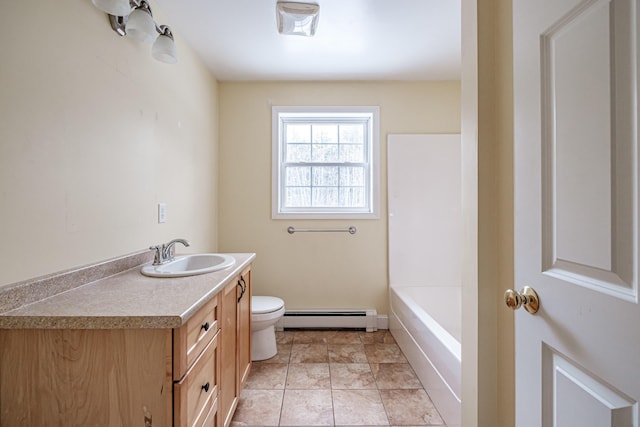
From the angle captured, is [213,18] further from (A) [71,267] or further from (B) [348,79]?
(A) [71,267]

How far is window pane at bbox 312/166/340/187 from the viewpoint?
2.82 metres

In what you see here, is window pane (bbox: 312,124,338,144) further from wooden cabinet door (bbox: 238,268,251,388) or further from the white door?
the white door

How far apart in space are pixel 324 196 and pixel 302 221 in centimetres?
34

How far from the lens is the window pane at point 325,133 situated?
2824 millimetres

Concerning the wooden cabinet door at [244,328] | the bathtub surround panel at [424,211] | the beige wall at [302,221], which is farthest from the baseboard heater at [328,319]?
the wooden cabinet door at [244,328]

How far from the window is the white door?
2000 mm

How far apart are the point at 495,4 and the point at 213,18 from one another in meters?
1.61

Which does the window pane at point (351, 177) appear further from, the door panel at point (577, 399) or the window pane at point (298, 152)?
the door panel at point (577, 399)

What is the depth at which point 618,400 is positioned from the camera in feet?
1.76

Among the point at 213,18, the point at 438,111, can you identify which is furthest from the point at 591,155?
the point at 438,111

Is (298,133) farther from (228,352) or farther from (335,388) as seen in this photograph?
(335,388)

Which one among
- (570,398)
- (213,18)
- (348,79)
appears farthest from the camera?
(348,79)

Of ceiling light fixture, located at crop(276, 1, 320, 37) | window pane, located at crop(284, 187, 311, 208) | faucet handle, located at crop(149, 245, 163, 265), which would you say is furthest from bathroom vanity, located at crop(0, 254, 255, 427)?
window pane, located at crop(284, 187, 311, 208)

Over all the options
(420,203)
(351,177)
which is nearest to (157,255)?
(351,177)
